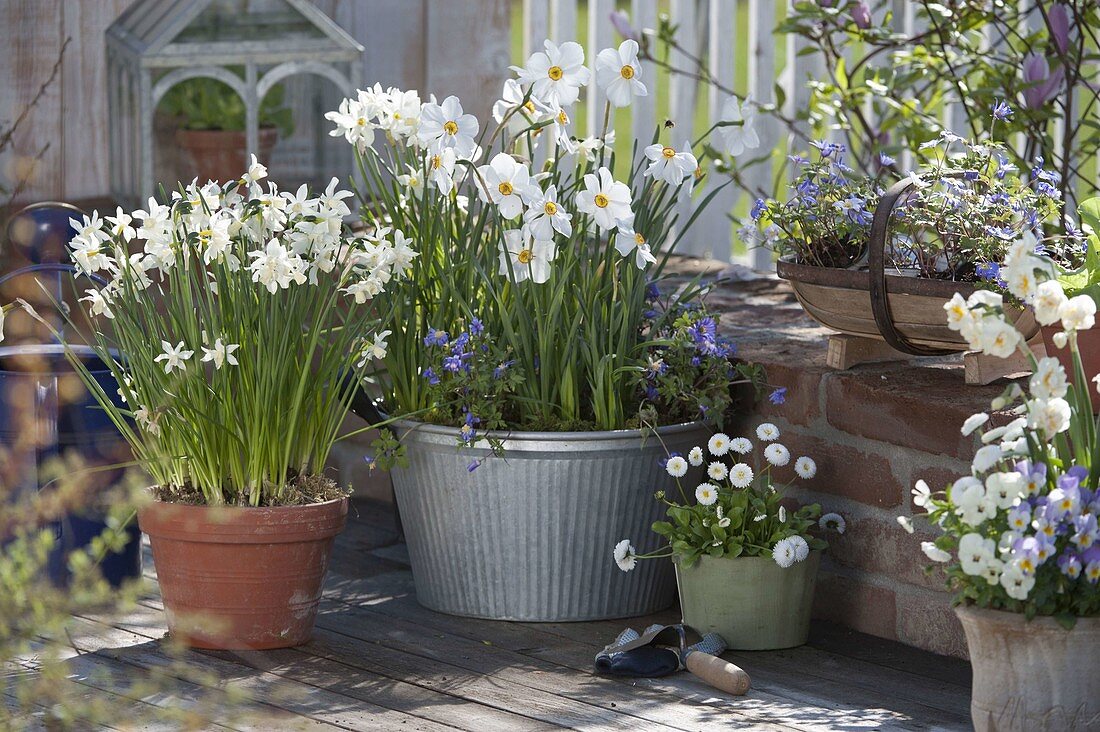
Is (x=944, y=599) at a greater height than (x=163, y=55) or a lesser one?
lesser

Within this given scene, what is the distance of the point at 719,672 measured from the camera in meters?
2.44

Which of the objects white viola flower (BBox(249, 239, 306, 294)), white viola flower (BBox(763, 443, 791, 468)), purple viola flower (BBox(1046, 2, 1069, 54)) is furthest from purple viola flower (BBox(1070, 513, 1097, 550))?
purple viola flower (BBox(1046, 2, 1069, 54))

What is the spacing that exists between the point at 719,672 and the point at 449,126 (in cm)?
101

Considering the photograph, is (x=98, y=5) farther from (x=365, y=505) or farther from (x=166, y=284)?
(x=365, y=505)

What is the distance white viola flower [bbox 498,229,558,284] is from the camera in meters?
2.56

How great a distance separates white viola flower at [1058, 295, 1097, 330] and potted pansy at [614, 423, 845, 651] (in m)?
0.75

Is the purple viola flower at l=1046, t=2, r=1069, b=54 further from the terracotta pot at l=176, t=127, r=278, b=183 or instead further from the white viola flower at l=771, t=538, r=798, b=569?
the terracotta pot at l=176, t=127, r=278, b=183

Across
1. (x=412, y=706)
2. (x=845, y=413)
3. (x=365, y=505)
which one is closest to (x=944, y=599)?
(x=845, y=413)

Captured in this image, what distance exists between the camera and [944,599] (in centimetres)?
259

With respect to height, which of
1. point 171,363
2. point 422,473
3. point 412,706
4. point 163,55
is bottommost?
point 412,706

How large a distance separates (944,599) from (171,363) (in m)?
1.34

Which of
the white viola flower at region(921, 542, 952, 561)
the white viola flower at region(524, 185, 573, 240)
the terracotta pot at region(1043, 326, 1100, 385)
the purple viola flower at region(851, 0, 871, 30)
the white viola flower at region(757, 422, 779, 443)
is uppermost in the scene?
the purple viola flower at region(851, 0, 871, 30)

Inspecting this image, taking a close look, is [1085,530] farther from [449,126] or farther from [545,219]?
[449,126]

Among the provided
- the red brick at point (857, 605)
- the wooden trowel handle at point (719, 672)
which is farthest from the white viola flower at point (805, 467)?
the wooden trowel handle at point (719, 672)
